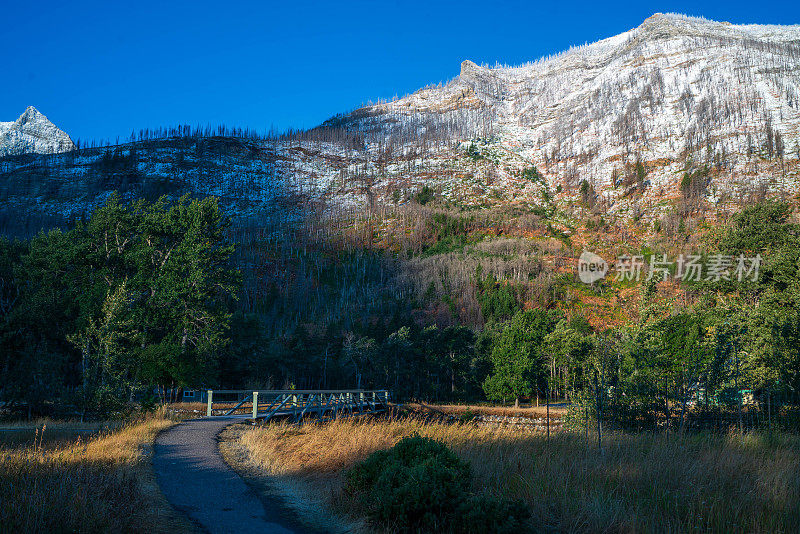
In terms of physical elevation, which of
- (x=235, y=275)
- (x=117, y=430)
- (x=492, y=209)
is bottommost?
(x=117, y=430)

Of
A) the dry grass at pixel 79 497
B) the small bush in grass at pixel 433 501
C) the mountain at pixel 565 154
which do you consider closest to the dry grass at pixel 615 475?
the small bush in grass at pixel 433 501

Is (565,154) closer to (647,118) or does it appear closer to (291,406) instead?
(647,118)

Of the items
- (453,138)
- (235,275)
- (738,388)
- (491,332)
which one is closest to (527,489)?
(738,388)

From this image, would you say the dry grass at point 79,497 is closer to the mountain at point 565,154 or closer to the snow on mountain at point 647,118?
the mountain at point 565,154

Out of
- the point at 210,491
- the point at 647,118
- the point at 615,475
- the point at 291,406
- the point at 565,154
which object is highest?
the point at 647,118

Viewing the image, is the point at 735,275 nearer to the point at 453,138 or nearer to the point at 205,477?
the point at 205,477

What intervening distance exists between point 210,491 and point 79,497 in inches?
115

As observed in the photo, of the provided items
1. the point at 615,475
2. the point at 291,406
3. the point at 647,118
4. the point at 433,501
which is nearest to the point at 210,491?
the point at 433,501

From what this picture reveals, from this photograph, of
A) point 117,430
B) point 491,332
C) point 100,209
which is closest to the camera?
point 117,430

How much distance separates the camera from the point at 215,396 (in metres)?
34.4

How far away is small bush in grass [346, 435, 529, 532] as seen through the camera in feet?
16.2

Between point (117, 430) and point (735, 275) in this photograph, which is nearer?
point (117, 430)

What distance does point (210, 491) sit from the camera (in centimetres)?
779

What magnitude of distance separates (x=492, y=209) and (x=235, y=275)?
113 meters
